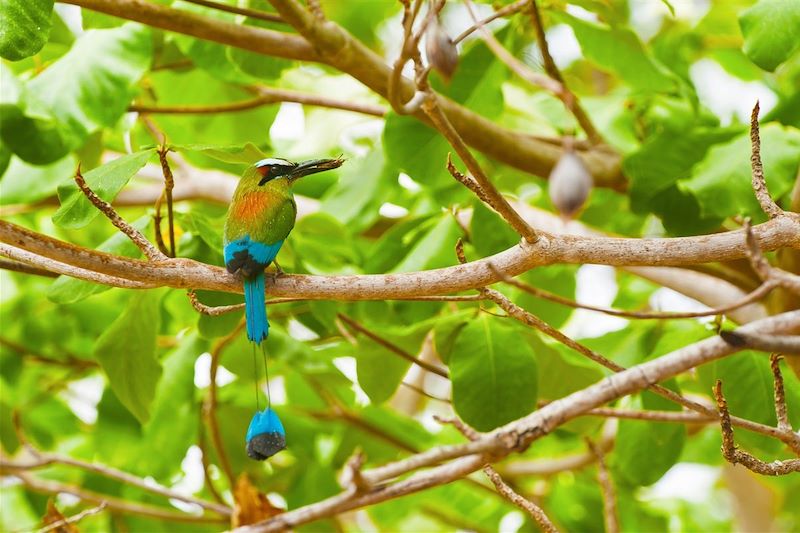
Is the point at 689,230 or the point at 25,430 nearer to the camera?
the point at 689,230

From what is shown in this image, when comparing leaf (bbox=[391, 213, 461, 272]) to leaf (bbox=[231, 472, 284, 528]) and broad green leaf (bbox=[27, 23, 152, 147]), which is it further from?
broad green leaf (bbox=[27, 23, 152, 147])

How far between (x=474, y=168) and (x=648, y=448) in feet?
3.50

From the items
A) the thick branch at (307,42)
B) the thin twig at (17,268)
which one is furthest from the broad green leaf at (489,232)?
the thin twig at (17,268)

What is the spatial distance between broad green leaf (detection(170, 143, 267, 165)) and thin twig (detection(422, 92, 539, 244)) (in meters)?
0.39

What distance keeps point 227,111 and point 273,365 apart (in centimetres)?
65

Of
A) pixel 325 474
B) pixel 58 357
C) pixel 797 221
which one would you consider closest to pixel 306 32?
pixel 797 221

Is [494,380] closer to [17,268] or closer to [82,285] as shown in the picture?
[82,285]

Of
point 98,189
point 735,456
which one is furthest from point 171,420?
point 735,456

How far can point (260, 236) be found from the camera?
5.41 ft

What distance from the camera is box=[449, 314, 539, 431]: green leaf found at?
1879 mm

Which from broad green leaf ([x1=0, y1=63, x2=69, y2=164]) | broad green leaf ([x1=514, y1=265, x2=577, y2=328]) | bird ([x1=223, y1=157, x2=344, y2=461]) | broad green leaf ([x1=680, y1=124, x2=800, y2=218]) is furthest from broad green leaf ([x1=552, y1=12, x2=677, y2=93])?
broad green leaf ([x1=0, y1=63, x2=69, y2=164])

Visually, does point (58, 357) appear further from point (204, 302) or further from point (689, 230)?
point (689, 230)

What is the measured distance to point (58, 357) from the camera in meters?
2.93

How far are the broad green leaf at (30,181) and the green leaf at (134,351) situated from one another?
18.8 inches
